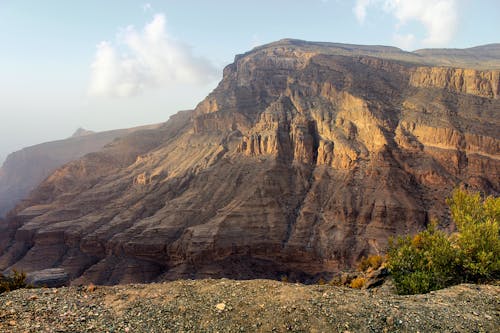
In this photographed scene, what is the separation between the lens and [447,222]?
56531 millimetres

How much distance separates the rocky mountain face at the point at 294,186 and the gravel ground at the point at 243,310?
43.3 meters

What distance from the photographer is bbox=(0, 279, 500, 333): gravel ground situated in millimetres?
13672

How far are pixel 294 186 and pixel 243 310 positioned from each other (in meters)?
61.2

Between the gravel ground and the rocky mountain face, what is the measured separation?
142 ft

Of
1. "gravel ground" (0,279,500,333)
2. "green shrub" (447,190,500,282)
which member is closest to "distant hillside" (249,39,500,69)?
"green shrub" (447,190,500,282)

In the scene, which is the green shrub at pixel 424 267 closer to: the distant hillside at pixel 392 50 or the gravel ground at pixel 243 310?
the gravel ground at pixel 243 310

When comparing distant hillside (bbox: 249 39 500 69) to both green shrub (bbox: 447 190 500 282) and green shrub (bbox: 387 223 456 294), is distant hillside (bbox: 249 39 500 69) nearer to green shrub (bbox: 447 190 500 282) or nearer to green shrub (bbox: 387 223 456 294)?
green shrub (bbox: 387 223 456 294)

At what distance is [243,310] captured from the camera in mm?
14938

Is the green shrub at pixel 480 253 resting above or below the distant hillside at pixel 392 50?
below

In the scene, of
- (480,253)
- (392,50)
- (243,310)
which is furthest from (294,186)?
(392,50)

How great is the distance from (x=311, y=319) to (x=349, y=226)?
51319 millimetres

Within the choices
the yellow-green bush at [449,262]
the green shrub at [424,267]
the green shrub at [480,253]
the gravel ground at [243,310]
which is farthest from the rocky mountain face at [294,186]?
the gravel ground at [243,310]

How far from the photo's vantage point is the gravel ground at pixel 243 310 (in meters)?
13.7

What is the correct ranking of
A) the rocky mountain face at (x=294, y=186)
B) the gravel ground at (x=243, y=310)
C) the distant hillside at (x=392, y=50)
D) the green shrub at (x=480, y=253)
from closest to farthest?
1. the gravel ground at (x=243, y=310)
2. the green shrub at (x=480, y=253)
3. the rocky mountain face at (x=294, y=186)
4. the distant hillside at (x=392, y=50)
